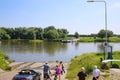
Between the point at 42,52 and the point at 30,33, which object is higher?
the point at 30,33

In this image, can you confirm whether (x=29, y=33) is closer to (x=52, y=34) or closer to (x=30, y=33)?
(x=30, y=33)

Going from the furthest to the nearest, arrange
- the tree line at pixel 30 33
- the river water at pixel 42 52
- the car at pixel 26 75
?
the tree line at pixel 30 33 < the river water at pixel 42 52 < the car at pixel 26 75

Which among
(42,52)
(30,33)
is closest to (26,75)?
(42,52)

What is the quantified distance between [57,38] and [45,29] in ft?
37.4

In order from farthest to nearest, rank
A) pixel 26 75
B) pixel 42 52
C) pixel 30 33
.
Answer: pixel 30 33 → pixel 42 52 → pixel 26 75

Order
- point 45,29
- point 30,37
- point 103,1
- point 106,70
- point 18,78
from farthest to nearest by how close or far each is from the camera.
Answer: point 45,29 → point 30,37 → point 103,1 → point 106,70 → point 18,78

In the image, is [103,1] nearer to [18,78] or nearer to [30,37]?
[18,78]

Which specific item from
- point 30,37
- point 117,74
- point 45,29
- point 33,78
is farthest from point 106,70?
point 45,29

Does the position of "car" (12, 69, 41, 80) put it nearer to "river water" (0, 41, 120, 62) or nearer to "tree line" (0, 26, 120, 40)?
"river water" (0, 41, 120, 62)

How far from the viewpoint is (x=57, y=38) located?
186 meters

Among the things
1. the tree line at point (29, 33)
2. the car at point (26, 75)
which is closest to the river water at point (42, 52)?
the car at point (26, 75)

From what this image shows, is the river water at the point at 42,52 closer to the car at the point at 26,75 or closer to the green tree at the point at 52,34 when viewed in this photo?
the car at the point at 26,75

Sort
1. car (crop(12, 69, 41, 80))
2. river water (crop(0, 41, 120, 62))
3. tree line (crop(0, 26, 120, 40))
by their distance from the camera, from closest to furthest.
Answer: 1. car (crop(12, 69, 41, 80))
2. river water (crop(0, 41, 120, 62))
3. tree line (crop(0, 26, 120, 40))

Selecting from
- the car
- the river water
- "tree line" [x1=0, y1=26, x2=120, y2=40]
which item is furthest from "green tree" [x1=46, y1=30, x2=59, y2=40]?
the car
